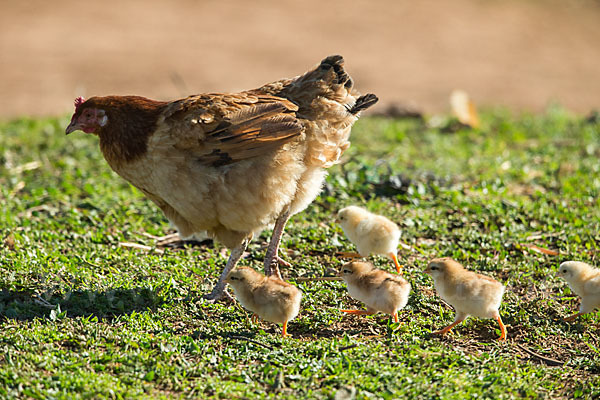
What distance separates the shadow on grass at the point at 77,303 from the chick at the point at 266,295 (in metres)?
0.68

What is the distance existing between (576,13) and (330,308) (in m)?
16.2

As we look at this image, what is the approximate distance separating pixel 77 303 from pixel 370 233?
7.43 feet

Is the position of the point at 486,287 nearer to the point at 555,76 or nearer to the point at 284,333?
the point at 284,333

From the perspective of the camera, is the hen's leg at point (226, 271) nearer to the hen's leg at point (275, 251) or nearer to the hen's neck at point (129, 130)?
the hen's leg at point (275, 251)

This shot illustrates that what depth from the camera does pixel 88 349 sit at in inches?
167

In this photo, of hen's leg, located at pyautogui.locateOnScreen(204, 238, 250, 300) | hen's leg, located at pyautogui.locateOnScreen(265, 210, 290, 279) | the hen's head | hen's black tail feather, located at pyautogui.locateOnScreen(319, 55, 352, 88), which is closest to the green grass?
hen's leg, located at pyautogui.locateOnScreen(204, 238, 250, 300)

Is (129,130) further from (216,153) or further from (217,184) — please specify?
(217,184)

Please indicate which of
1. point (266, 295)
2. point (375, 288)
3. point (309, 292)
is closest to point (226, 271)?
point (309, 292)

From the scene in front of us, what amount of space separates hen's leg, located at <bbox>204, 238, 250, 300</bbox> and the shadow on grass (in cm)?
39

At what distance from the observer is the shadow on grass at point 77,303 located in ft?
15.3

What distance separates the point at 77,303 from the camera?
483cm

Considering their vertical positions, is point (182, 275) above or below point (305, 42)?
below

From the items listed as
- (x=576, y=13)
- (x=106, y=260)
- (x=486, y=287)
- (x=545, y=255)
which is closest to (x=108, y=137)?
(x=106, y=260)

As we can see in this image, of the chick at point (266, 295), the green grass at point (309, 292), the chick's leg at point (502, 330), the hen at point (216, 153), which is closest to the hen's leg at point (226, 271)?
the hen at point (216, 153)
